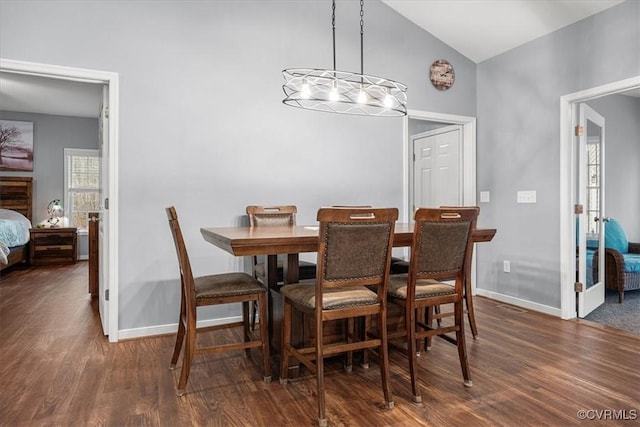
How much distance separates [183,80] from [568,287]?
3770 mm

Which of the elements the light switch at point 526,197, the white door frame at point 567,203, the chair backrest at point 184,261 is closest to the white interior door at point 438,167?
the light switch at point 526,197

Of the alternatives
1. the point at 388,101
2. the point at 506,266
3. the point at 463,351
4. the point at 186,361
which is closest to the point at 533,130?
the point at 506,266

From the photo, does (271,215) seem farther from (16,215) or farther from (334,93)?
(16,215)

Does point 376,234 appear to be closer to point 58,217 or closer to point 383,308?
point 383,308

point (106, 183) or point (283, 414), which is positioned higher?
point (106, 183)

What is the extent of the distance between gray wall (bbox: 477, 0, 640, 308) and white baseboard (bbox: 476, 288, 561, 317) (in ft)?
0.12

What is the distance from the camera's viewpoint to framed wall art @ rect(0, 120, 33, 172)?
271 inches

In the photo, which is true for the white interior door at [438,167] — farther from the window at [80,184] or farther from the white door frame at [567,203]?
the window at [80,184]

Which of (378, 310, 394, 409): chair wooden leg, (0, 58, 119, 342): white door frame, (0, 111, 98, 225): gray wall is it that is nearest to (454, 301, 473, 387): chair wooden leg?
(378, 310, 394, 409): chair wooden leg

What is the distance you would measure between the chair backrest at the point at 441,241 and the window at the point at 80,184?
700 centimetres

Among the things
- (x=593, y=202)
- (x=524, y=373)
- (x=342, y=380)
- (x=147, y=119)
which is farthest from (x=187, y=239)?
(x=593, y=202)

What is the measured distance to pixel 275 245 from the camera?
2.00 metres

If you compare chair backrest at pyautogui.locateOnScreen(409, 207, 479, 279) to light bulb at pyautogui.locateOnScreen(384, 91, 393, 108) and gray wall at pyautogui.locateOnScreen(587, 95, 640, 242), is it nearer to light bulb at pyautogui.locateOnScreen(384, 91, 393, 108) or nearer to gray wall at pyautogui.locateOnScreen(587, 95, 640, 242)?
light bulb at pyautogui.locateOnScreen(384, 91, 393, 108)

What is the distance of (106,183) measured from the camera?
10.2 ft
